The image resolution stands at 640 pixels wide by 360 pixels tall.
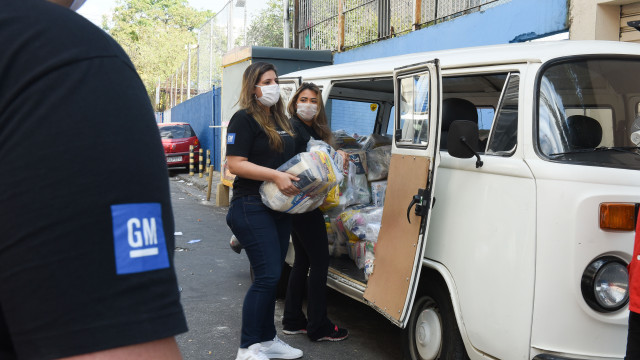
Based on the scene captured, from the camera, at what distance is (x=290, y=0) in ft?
54.1

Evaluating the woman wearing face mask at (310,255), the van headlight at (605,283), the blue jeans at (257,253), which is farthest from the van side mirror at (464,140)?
the woman wearing face mask at (310,255)

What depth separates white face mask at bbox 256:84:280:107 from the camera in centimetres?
416

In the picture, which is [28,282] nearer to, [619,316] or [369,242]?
[619,316]

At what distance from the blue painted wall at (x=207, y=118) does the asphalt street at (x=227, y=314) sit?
36.7 ft

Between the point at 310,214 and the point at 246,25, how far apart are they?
15.2 metres

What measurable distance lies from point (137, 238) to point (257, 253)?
3.23 m

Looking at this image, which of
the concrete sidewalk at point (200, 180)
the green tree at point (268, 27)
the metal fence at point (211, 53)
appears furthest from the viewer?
the metal fence at point (211, 53)

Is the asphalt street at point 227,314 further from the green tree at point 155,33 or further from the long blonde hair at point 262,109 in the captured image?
the green tree at point 155,33

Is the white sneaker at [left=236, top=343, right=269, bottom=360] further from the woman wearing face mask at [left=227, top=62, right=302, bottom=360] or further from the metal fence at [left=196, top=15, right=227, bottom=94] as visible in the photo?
the metal fence at [left=196, top=15, right=227, bottom=94]

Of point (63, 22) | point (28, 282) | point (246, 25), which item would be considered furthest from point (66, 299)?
point (246, 25)

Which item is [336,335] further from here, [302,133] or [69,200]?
[69,200]

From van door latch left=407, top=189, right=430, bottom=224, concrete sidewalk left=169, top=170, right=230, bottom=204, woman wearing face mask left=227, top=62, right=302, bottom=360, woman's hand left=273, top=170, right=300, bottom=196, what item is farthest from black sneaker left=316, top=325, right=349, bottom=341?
concrete sidewalk left=169, top=170, right=230, bottom=204

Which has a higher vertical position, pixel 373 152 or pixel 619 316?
pixel 373 152

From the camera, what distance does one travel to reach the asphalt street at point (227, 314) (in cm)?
456
